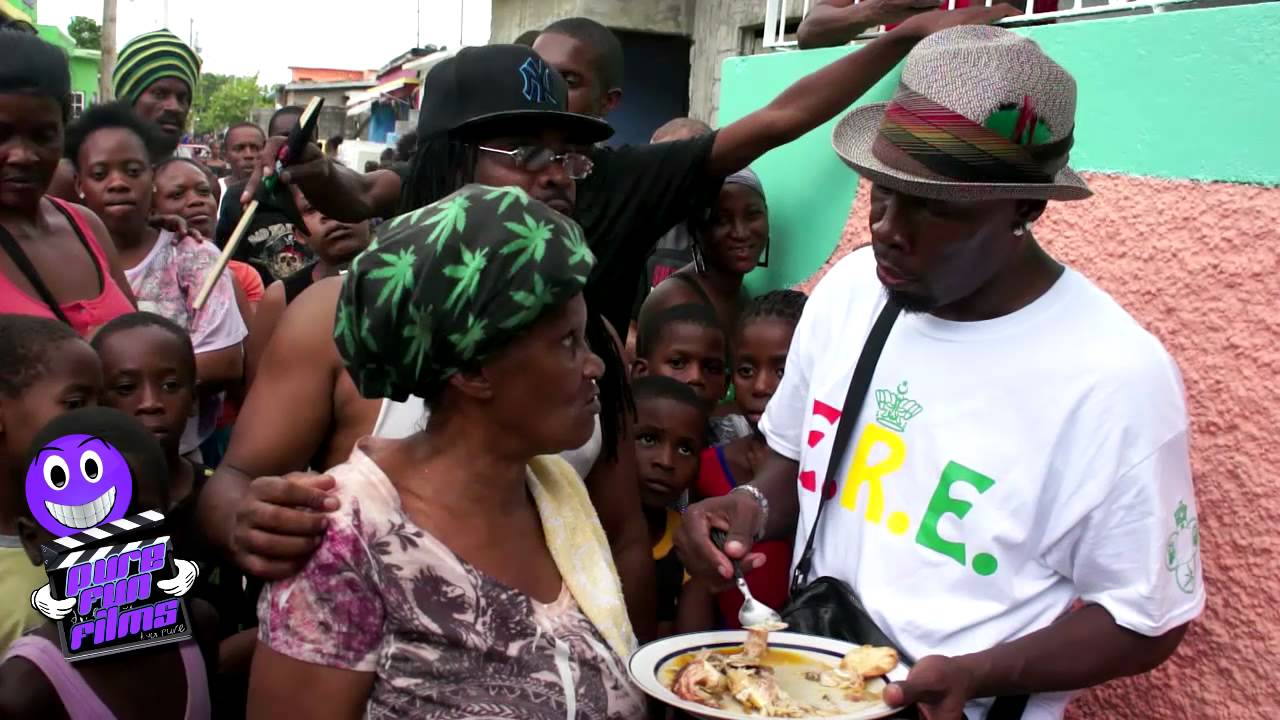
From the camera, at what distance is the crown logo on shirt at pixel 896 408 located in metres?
2.19

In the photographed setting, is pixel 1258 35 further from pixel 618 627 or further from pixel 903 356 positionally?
pixel 618 627

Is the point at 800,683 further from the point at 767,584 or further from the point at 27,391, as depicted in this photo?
the point at 27,391

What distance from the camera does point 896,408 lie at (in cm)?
222

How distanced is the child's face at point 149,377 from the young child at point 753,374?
5.38 ft

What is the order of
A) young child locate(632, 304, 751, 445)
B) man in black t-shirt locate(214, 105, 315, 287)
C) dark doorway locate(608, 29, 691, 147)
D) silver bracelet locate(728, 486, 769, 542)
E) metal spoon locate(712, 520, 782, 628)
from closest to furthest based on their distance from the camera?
metal spoon locate(712, 520, 782, 628) < silver bracelet locate(728, 486, 769, 542) < young child locate(632, 304, 751, 445) < man in black t-shirt locate(214, 105, 315, 287) < dark doorway locate(608, 29, 691, 147)

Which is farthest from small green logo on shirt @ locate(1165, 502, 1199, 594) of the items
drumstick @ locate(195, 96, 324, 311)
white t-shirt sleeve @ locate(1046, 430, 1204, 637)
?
drumstick @ locate(195, 96, 324, 311)

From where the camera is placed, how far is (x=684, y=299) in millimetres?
4180

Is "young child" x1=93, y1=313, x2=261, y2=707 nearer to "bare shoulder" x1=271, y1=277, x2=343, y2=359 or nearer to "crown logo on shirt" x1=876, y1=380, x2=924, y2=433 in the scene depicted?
"bare shoulder" x1=271, y1=277, x2=343, y2=359

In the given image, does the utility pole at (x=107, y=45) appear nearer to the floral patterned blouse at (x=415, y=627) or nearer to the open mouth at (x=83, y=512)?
the open mouth at (x=83, y=512)

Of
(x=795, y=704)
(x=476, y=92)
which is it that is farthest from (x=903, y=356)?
(x=476, y=92)

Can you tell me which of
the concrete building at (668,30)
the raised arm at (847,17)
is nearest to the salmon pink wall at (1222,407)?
the raised arm at (847,17)

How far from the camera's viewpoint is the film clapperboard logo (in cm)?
192

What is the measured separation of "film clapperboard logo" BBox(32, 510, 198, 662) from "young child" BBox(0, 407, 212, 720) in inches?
2.0

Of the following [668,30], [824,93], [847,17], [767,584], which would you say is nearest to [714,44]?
[668,30]
